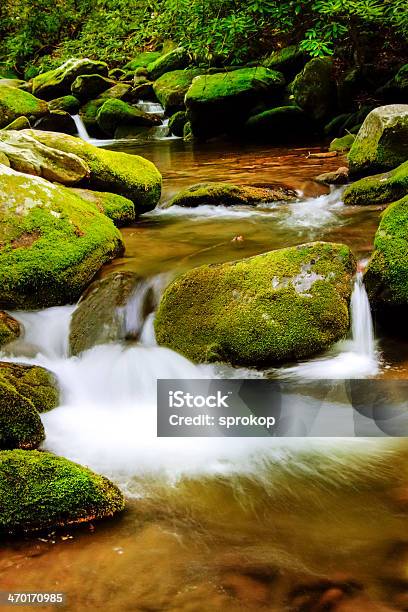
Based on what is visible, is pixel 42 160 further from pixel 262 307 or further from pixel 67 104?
pixel 67 104

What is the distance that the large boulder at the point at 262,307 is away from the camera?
14.2 feet

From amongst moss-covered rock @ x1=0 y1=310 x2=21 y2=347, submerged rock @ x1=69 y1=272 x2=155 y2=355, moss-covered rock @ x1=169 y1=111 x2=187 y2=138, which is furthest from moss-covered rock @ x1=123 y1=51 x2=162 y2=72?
moss-covered rock @ x1=0 y1=310 x2=21 y2=347

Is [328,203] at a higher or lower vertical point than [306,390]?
higher

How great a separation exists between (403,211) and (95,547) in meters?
3.46

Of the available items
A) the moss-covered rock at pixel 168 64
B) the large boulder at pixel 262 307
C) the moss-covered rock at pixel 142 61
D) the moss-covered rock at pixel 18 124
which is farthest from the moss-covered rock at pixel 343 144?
the moss-covered rock at pixel 142 61

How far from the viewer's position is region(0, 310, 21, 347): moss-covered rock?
16.1 feet

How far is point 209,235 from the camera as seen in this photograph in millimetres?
6785

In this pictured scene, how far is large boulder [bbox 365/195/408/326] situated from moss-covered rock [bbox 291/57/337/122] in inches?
374

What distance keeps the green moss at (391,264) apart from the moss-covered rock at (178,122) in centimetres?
1208

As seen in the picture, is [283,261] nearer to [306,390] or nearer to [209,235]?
[306,390]

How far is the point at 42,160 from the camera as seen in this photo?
700 cm

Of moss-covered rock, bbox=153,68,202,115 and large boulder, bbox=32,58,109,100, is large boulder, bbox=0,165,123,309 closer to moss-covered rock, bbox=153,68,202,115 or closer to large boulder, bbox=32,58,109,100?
moss-covered rock, bbox=153,68,202,115

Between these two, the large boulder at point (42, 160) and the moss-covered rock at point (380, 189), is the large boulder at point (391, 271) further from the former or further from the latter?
the large boulder at point (42, 160)

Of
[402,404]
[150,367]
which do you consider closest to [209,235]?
[150,367]
